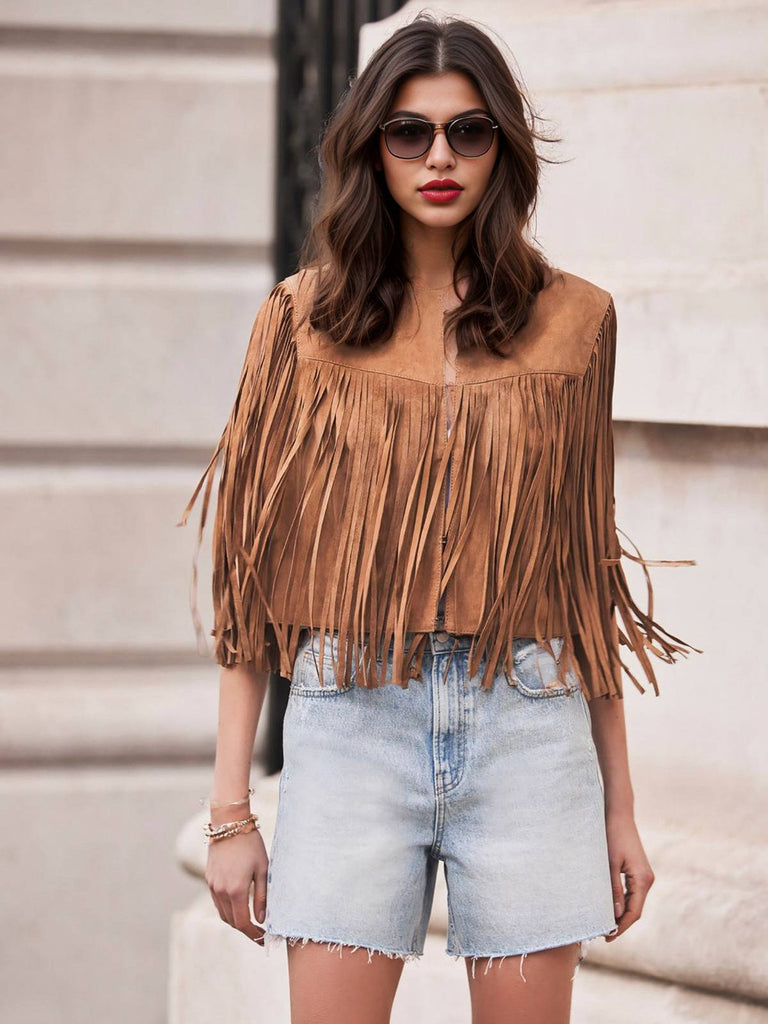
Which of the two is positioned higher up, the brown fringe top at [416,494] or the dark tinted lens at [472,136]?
the dark tinted lens at [472,136]

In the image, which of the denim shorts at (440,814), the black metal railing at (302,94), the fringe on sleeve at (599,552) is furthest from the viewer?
the black metal railing at (302,94)

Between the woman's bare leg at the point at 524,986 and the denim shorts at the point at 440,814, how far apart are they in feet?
0.06

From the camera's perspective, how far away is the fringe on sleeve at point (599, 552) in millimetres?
1479

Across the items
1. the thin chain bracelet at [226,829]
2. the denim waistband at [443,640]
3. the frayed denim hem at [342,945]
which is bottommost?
the frayed denim hem at [342,945]

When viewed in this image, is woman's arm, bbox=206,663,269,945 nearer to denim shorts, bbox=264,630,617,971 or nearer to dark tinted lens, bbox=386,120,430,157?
denim shorts, bbox=264,630,617,971

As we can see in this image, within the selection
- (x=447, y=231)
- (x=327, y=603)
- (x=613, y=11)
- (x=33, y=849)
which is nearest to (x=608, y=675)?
(x=327, y=603)

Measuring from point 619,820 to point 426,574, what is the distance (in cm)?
38

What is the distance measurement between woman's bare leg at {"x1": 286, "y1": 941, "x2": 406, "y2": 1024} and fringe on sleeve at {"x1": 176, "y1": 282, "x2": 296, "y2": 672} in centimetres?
31

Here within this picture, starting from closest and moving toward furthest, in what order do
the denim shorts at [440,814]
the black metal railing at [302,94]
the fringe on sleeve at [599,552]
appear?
the denim shorts at [440,814] < the fringe on sleeve at [599,552] < the black metal railing at [302,94]

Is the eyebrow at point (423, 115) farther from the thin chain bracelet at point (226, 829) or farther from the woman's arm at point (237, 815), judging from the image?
the thin chain bracelet at point (226, 829)

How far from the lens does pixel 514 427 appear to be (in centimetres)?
143

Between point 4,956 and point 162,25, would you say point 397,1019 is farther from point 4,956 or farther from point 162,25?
point 162,25

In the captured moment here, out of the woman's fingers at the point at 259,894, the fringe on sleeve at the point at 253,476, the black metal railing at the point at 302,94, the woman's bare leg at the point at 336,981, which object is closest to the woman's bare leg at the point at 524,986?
the woman's bare leg at the point at 336,981

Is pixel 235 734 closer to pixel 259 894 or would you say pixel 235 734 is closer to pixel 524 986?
pixel 259 894
